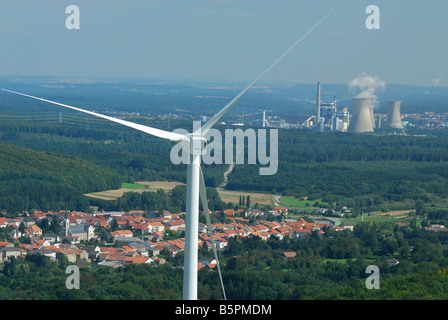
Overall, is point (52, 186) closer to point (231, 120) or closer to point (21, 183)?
point (21, 183)

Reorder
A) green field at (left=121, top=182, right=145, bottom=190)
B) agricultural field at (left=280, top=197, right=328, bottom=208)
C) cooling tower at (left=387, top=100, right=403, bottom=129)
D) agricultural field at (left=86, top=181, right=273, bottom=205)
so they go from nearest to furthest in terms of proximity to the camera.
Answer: agricultural field at (left=280, top=197, right=328, bottom=208), agricultural field at (left=86, top=181, right=273, bottom=205), green field at (left=121, top=182, right=145, bottom=190), cooling tower at (left=387, top=100, right=403, bottom=129)

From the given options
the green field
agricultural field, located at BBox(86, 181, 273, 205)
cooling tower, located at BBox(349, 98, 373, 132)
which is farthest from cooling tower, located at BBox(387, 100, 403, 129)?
the green field

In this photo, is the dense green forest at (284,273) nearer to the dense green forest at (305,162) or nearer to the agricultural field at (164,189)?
the agricultural field at (164,189)

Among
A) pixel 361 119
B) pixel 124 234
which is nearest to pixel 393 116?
pixel 361 119

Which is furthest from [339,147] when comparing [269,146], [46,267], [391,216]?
[46,267]

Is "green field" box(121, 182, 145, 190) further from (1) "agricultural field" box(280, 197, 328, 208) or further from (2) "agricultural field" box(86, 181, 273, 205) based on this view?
(1) "agricultural field" box(280, 197, 328, 208)

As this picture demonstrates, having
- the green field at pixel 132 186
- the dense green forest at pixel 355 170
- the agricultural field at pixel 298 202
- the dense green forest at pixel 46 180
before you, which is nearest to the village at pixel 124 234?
A: the dense green forest at pixel 46 180
